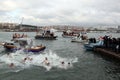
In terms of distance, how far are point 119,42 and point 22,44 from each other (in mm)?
24581

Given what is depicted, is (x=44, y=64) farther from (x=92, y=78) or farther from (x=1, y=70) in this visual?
(x=92, y=78)

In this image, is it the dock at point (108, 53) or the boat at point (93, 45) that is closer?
the dock at point (108, 53)

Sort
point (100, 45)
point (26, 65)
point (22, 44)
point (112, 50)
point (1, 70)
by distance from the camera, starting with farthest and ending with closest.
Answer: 1. point (22, 44)
2. point (100, 45)
3. point (112, 50)
4. point (26, 65)
5. point (1, 70)

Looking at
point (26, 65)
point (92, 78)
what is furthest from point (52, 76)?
point (26, 65)

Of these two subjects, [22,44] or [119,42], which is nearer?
[119,42]

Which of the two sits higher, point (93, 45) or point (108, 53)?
point (93, 45)

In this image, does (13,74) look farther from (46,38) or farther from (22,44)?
(46,38)

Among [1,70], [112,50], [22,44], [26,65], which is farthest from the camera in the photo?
[22,44]

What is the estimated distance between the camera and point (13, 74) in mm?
25078

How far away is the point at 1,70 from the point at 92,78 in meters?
11.3

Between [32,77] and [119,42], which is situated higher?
[119,42]

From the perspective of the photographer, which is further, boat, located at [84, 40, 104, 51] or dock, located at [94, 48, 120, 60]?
boat, located at [84, 40, 104, 51]

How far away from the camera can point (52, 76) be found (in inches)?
959

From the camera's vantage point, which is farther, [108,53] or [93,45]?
[93,45]
